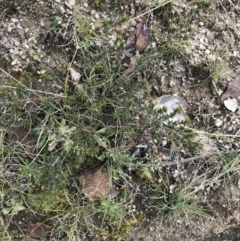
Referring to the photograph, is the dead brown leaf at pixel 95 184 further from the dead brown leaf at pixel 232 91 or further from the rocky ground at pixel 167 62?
the dead brown leaf at pixel 232 91

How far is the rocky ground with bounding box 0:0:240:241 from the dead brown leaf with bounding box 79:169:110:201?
0.71 feet

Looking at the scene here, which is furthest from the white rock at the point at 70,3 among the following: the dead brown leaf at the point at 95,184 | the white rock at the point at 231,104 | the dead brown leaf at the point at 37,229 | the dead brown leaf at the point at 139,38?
the dead brown leaf at the point at 37,229

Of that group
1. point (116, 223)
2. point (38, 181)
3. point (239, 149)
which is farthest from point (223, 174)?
point (38, 181)

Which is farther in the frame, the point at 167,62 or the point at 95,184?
the point at 167,62

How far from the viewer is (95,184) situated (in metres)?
2.72

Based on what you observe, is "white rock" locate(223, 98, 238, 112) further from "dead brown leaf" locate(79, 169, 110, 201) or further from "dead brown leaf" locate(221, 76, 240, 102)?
"dead brown leaf" locate(79, 169, 110, 201)

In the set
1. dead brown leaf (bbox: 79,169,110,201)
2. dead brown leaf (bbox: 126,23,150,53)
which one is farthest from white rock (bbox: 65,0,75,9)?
dead brown leaf (bbox: 79,169,110,201)

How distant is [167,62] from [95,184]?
30.9 inches

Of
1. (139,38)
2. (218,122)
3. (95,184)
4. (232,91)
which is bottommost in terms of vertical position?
(95,184)

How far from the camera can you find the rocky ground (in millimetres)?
2689

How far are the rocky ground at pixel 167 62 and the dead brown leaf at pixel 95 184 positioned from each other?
22 cm

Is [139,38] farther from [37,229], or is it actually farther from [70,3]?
[37,229]

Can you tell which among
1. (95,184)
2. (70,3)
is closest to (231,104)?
(95,184)

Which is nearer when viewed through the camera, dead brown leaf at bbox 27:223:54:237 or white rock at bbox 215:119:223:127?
dead brown leaf at bbox 27:223:54:237
